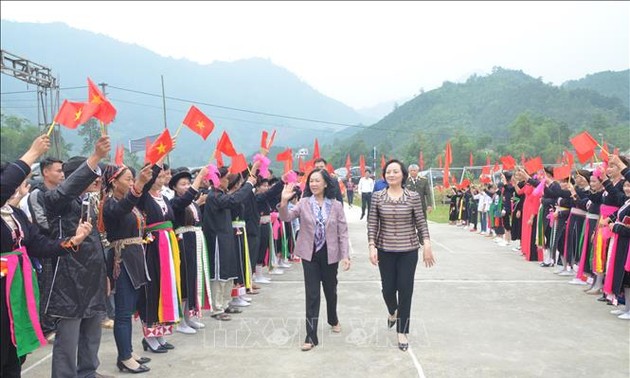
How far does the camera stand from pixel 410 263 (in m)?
4.84

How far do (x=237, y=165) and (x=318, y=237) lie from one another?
1.61 metres

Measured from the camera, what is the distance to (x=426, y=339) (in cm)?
502

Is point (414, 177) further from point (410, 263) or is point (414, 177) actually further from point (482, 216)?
point (410, 263)

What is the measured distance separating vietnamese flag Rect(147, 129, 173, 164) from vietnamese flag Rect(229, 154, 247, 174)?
66.7 inches

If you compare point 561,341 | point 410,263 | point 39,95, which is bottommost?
point 561,341

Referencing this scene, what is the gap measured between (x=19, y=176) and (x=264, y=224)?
5.34 metres

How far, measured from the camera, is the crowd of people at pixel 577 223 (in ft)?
19.0

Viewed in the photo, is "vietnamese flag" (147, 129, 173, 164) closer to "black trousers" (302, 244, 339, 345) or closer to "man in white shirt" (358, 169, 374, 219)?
"black trousers" (302, 244, 339, 345)

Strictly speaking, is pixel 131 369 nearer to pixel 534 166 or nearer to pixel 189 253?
pixel 189 253

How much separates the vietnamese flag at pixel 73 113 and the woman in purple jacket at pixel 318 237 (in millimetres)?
2008

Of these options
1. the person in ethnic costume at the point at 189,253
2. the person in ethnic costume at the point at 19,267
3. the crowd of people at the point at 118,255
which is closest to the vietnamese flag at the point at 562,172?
the crowd of people at the point at 118,255

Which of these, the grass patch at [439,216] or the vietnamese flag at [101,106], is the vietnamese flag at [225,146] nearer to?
the vietnamese flag at [101,106]

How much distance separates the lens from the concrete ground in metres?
4.27

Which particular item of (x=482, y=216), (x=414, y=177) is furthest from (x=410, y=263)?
(x=482, y=216)
